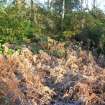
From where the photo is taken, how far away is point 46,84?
1172 centimetres

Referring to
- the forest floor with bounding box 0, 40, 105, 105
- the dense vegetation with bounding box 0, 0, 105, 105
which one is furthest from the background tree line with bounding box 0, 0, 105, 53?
the forest floor with bounding box 0, 40, 105, 105

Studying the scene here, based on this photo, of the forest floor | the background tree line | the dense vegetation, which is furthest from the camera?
the background tree line

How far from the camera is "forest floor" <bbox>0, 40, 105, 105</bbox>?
33.3 feet

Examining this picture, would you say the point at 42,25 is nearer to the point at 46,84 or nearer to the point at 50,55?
the point at 50,55

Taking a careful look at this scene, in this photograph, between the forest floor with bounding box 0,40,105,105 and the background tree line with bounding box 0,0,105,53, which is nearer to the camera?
the forest floor with bounding box 0,40,105,105

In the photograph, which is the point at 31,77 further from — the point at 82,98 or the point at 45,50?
the point at 45,50

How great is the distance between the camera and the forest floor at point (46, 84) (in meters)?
10.2

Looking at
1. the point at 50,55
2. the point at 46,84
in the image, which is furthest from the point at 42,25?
the point at 46,84

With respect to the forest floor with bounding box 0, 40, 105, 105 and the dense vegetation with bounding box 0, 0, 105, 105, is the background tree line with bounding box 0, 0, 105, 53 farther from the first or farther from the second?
the forest floor with bounding box 0, 40, 105, 105

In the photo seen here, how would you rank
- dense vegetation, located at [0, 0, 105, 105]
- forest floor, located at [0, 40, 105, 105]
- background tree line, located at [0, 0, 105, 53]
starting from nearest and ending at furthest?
forest floor, located at [0, 40, 105, 105] < dense vegetation, located at [0, 0, 105, 105] < background tree line, located at [0, 0, 105, 53]

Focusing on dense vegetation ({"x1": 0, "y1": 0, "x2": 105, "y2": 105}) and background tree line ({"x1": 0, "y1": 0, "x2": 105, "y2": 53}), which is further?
background tree line ({"x1": 0, "y1": 0, "x2": 105, "y2": 53})

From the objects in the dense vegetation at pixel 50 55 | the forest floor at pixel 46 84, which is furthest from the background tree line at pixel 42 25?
the forest floor at pixel 46 84

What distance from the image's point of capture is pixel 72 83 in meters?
11.3

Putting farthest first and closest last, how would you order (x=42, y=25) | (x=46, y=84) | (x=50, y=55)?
(x=42, y=25) < (x=50, y=55) < (x=46, y=84)
